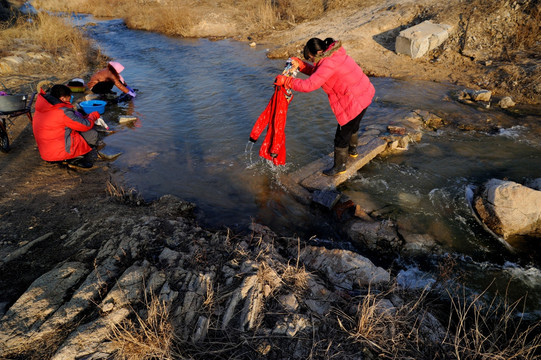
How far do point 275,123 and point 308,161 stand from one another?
4.60ft

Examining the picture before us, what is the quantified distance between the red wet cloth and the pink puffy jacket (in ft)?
1.54

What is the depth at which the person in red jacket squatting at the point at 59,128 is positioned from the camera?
4859 millimetres

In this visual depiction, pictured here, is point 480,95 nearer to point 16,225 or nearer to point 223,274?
point 223,274

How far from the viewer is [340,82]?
13.1 ft

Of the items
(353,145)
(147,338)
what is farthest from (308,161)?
(147,338)

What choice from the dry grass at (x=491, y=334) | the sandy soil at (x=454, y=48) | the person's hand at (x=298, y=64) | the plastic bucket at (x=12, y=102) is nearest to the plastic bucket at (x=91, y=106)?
the plastic bucket at (x=12, y=102)

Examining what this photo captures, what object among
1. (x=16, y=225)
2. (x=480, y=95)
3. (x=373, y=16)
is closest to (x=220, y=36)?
(x=373, y=16)

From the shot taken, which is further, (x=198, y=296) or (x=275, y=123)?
(x=275, y=123)

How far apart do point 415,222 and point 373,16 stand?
10623mm

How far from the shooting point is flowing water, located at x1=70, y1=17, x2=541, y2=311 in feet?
13.4

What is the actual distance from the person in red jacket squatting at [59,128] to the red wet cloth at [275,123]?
3106 mm

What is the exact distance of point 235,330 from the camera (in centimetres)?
238

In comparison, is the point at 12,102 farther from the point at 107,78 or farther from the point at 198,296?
the point at 198,296

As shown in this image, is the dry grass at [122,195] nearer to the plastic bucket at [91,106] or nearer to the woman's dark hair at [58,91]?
the woman's dark hair at [58,91]
